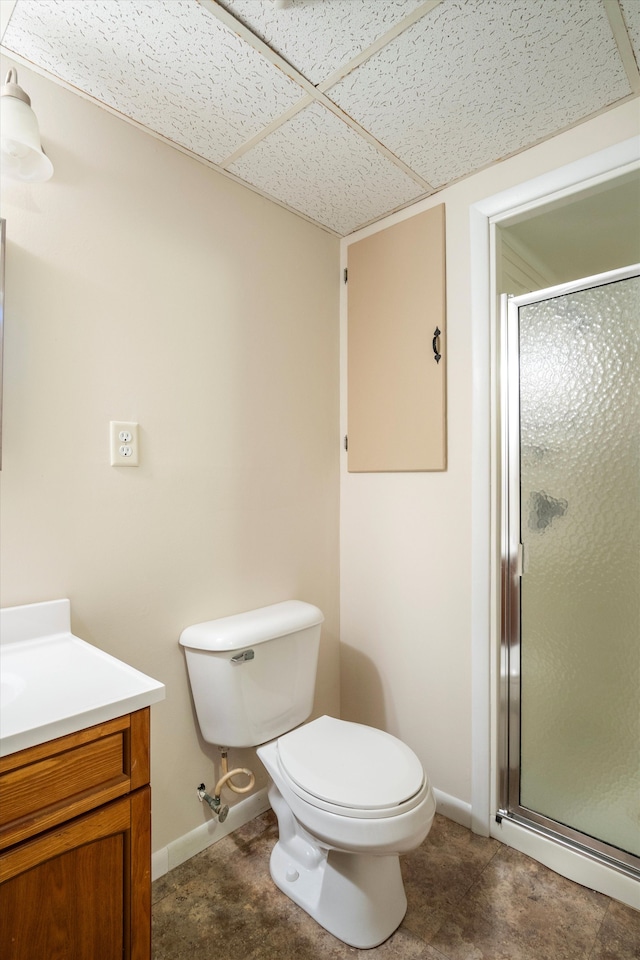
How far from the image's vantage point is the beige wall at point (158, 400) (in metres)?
1.30

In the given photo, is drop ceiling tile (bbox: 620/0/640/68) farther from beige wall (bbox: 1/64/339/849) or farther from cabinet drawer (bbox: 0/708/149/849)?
cabinet drawer (bbox: 0/708/149/849)

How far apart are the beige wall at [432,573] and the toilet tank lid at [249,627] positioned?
1.27ft

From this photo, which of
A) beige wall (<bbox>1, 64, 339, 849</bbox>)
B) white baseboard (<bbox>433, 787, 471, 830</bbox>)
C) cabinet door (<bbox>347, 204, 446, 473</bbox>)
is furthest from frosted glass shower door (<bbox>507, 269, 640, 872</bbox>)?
beige wall (<bbox>1, 64, 339, 849</bbox>)

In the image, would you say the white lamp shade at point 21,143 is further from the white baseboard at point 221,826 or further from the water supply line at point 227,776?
the white baseboard at point 221,826

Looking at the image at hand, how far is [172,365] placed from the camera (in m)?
1.58

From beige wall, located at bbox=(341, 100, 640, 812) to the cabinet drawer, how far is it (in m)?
1.17

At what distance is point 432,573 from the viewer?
1872mm

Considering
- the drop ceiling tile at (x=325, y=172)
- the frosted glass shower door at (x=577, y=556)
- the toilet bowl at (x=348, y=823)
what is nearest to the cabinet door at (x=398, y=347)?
the drop ceiling tile at (x=325, y=172)

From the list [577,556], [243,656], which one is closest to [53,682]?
[243,656]

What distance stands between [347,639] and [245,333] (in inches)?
51.2

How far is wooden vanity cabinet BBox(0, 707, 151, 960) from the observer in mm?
806

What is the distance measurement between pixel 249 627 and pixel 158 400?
75 cm

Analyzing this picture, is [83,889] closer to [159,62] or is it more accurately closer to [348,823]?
[348,823]

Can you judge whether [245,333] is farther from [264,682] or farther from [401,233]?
[264,682]
